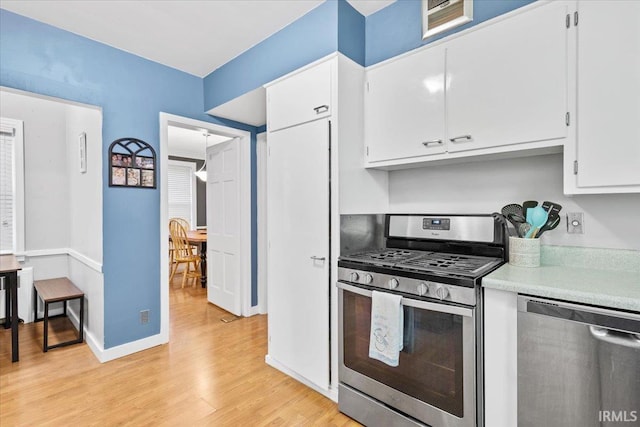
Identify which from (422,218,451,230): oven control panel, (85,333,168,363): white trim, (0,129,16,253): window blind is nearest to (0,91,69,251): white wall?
(0,129,16,253): window blind

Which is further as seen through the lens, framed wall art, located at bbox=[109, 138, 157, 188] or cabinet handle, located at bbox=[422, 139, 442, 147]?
framed wall art, located at bbox=[109, 138, 157, 188]

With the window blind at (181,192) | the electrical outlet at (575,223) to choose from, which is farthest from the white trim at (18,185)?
the electrical outlet at (575,223)

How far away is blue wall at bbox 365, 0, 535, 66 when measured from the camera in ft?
6.14

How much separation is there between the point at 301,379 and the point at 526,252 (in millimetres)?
1672

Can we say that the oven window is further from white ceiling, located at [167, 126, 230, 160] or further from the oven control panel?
white ceiling, located at [167, 126, 230, 160]

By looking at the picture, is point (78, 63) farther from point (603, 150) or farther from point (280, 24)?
point (603, 150)

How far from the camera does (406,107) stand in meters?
1.97

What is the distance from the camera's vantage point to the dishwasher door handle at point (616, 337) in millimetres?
1076

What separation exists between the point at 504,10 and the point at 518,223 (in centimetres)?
118

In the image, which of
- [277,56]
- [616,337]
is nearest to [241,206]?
[277,56]

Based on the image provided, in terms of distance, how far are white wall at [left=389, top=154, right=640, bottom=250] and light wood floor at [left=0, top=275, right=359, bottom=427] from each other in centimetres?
150

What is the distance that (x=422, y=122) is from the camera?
1907 millimetres

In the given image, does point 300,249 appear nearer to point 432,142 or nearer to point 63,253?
point 432,142

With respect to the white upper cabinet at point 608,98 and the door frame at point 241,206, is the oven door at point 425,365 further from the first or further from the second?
the door frame at point 241,206
